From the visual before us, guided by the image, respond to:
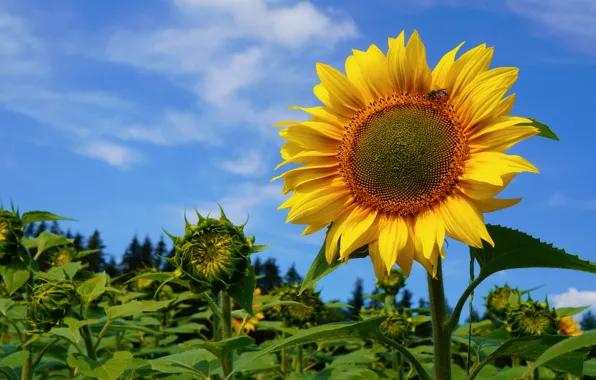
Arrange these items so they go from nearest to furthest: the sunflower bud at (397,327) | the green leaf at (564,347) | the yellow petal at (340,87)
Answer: the green leaf at (564,347)
the yellow petal at (340,87)
the sunflower bud at (397,327)

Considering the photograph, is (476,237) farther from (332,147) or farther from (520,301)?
(520,301)

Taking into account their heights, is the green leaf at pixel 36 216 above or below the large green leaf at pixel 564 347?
above

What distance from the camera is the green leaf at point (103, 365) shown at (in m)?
3.19

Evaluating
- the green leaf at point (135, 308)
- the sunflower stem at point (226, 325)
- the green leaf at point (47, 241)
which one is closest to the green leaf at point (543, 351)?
the sunflower stem at point (226, 325)

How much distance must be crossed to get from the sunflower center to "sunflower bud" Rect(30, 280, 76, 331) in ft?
6.63

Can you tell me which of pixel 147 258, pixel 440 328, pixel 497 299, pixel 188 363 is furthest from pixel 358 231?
pixel 147 258

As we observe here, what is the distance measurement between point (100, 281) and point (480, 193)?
92.9 inches

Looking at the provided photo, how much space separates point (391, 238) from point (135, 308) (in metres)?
1.70

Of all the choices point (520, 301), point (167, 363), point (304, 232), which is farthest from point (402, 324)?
point (304, 232)

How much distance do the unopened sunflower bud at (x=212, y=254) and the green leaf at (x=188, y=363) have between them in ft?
1.45

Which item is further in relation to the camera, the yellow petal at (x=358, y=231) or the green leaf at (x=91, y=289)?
the green leaf at (x=91, y=289)

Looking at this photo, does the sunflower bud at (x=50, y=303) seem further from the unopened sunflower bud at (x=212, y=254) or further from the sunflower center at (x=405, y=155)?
the sunflower center at (x=405, y=155)

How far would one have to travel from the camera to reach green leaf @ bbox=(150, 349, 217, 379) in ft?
10.1

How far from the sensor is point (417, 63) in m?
2.38
